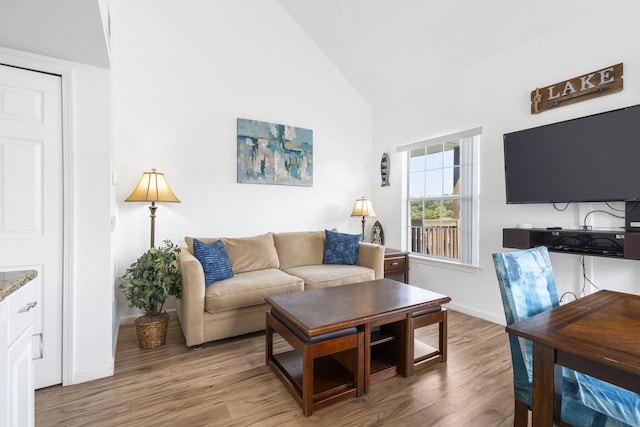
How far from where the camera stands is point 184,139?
3225 millimetres

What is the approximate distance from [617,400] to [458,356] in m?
1.29

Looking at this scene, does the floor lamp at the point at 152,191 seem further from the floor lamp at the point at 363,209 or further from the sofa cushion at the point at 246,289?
the floor lamp at the point at 363,209

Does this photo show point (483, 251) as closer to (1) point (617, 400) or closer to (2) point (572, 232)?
(2) point (572, 232)

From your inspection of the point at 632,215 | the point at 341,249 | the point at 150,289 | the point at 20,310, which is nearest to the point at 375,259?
the point at 341,249

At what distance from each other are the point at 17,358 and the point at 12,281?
0.86 feet

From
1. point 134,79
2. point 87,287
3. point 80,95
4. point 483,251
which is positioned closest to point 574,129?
point 483,251

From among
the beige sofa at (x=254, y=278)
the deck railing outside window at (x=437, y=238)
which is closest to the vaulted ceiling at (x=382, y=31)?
the beige sofa at (x=254, y=278)

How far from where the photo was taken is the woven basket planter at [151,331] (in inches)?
93.7

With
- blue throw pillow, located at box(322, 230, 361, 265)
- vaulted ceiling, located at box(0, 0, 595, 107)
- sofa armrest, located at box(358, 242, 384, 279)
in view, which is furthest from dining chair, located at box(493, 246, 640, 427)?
vaulted ceiling, located at box(0, 0, 595, 107)

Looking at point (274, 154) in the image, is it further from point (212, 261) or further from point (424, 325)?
point (424, 325)

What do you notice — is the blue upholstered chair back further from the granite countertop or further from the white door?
the white door

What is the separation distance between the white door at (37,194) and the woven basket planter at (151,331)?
1.76 ft

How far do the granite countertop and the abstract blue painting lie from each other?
2534mm

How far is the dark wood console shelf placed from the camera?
198 cm
